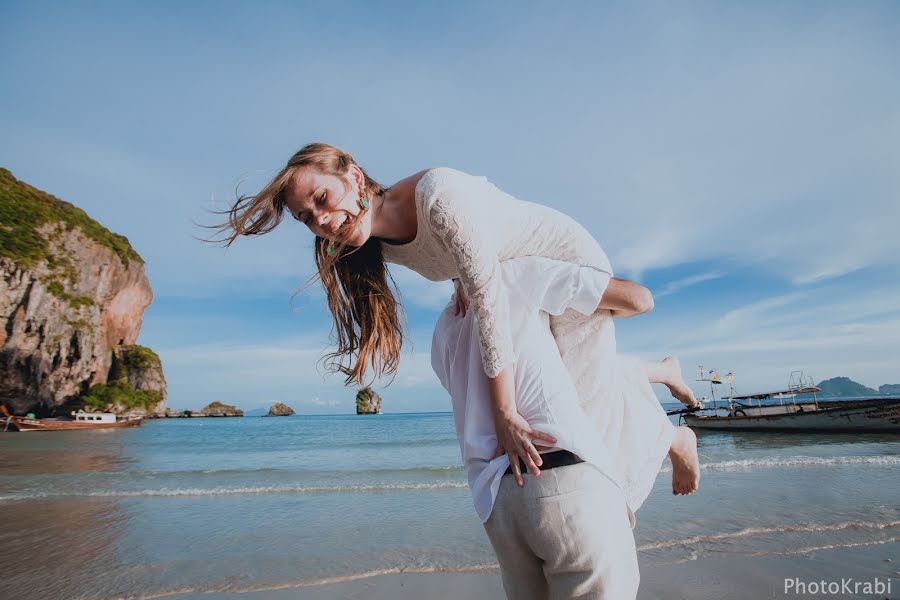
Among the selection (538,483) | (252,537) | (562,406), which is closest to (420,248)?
(562,406)

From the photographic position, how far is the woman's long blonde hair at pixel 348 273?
1.40 metres

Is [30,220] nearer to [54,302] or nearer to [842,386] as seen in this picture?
[54,302]

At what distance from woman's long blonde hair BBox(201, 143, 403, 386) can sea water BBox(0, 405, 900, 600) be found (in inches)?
130

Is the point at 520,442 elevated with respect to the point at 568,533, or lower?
elevated

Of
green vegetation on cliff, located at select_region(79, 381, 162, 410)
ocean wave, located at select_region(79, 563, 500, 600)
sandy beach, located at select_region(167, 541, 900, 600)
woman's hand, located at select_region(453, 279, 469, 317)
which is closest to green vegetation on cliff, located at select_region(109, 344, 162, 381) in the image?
green vegetation on cliff, located at select_region(79, 381, 162, 410)

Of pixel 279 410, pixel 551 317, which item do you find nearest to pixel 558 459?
pixel 551 317

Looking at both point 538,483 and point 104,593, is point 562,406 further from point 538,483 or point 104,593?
point 104,593

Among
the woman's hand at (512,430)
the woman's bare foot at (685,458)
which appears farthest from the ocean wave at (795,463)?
the woman's hand at (512,430)

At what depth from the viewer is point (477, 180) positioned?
1.32 meters

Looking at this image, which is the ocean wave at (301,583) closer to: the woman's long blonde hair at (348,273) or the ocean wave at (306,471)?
the woman's long blonde hair at (348,273)

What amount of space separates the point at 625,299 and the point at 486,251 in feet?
1.31

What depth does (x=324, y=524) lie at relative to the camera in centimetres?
608

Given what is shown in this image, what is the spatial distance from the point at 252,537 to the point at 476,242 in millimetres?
5668

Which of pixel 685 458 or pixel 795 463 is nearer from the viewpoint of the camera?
pixel 685 458
